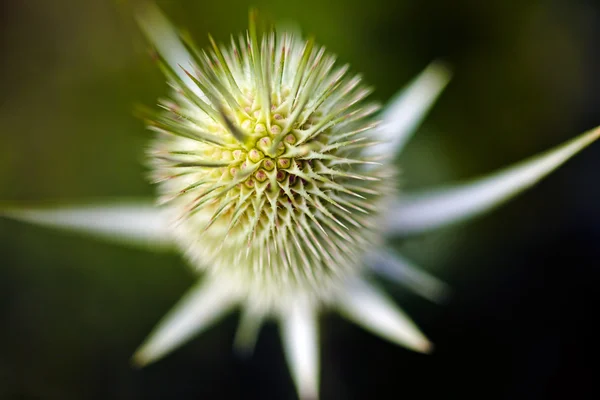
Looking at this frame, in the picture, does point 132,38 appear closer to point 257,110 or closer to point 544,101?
point 257,110

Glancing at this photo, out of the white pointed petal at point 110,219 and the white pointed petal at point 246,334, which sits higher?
the white pointed petal at point 110,219

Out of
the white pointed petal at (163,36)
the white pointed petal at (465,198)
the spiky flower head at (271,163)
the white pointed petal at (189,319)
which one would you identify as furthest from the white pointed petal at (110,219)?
the white pointed petal at (465,198)

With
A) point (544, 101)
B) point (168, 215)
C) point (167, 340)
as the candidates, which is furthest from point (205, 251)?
point (544, 101)

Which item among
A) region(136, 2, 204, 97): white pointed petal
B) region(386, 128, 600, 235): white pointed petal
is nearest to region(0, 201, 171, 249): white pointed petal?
region(136, 2, 204, 97): white pointed petal

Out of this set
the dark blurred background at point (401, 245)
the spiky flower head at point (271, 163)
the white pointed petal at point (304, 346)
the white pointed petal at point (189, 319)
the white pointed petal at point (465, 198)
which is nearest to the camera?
the spiky flower head at point (271, 163)

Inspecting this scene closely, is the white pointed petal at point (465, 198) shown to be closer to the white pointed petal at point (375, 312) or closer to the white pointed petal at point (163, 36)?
the white pointed petal at point (375, 312)

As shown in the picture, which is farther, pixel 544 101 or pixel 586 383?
pixel 544 101

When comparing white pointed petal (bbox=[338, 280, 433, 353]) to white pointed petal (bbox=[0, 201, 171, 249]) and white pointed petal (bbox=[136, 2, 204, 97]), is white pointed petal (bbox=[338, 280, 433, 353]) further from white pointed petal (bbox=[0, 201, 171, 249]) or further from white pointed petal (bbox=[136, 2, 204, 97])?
white pointed petal (bbox=[136, 2, 204, 97])
